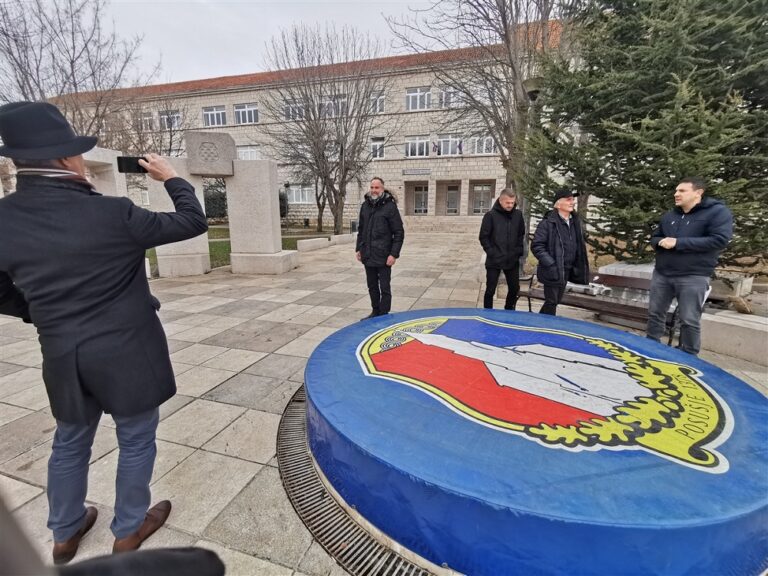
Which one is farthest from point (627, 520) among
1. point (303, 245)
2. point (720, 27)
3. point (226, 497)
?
point (303, 245)

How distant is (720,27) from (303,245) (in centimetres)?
1288

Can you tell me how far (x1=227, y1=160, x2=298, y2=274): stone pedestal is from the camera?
386 inches

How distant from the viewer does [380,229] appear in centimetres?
552

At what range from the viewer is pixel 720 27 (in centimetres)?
534

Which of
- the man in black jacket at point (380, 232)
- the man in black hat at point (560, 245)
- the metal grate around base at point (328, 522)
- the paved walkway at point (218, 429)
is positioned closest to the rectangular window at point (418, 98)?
A: the paved walkway at point (218, 429)

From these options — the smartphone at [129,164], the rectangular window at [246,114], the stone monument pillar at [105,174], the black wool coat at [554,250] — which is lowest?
the black wool coat at [554,250]

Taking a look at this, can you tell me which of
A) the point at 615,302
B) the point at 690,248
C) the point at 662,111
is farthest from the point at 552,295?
the point at 662,111

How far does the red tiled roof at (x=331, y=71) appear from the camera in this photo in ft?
40.3

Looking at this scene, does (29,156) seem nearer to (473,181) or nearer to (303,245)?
(303,245)

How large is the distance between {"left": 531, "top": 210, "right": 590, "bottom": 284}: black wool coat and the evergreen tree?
5.82 ft

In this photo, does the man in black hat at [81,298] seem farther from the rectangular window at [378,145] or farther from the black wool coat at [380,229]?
the rectangular window at [378,145]

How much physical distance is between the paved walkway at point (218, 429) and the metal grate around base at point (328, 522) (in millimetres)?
64

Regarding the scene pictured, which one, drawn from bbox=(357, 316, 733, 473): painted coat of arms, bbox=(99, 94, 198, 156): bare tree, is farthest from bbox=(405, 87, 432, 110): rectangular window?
bbox=(357, 316, 733, 473): painted coat of arms

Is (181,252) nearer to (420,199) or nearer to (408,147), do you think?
(408,147)
